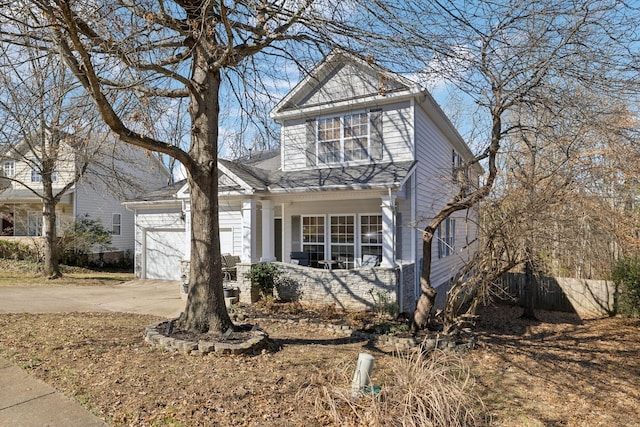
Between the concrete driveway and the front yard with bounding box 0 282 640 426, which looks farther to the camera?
the concrete driveway

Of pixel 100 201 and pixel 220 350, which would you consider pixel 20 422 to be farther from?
pixel 100 201

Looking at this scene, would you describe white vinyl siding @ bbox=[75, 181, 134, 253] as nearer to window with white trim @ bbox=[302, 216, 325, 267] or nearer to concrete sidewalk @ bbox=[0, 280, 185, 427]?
concrete sidewalk @ bbox=[0, 280, 185, 427]

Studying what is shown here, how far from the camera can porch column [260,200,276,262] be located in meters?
11.5

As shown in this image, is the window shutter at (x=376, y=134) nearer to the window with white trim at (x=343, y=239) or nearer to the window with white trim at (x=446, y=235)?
the window with white trim at (x=343, y=239)

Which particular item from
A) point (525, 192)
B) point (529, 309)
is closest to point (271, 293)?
point (525, 192)

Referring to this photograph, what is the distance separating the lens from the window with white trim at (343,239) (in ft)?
41.0

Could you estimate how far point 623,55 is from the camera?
16.5 ft

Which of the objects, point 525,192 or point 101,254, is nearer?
point 525,192

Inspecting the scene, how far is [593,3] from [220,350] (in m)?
7.11

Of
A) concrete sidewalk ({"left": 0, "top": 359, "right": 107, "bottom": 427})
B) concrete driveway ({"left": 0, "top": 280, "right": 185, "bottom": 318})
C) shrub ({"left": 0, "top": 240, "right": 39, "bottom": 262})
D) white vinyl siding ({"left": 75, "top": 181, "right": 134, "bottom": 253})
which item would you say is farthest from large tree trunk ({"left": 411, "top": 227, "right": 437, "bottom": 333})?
shrub ({"left": 0, "top": 240, "right": 39, "bottom": 262})

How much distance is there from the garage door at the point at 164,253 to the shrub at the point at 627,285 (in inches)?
610

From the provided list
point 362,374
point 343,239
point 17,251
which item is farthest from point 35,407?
point 17,251

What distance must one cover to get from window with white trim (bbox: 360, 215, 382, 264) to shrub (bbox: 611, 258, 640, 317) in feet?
26.2

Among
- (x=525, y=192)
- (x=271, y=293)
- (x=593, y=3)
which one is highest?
(x=593, y=3)
